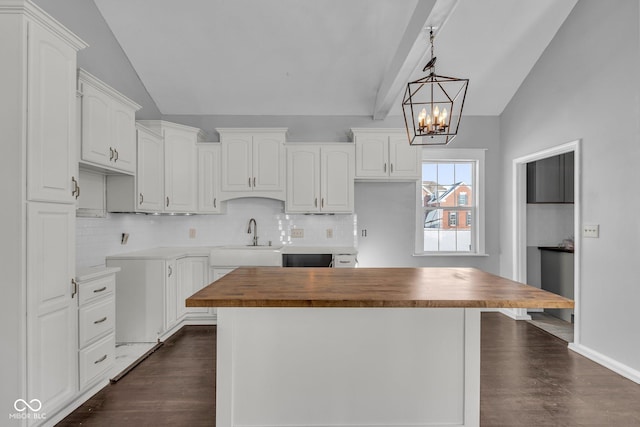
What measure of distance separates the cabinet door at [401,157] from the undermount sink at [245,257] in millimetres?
1783

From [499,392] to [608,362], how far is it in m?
1.20

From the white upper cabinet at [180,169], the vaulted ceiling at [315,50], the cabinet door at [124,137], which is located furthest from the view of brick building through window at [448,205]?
the cabinet door at [124,137]

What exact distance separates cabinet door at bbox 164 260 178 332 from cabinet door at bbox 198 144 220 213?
0.88 m

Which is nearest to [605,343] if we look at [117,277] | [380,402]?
[380,402]

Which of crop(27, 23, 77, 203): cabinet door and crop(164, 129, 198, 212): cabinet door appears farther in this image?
crop(164, 129, 198, 212): cabinet door

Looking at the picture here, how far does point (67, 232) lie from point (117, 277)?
1439 mm

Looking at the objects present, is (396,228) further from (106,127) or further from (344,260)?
(106,127)

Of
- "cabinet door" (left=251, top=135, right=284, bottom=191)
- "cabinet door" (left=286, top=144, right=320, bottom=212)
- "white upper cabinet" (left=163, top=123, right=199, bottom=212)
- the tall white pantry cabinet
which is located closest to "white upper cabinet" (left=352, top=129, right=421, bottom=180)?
"cabinet door" (left=286, top=144, right=320, bottom=212)

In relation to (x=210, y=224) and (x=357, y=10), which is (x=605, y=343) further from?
(x=210, y=224)

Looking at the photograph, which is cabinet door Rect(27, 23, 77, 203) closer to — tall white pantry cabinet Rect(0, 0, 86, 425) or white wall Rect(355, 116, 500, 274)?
tall white pantry cabinet Rect(0, 0, 86, 425)

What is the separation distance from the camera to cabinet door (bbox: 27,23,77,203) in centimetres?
191

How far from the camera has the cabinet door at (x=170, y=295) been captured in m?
3.52

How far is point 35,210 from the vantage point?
6.30 feet

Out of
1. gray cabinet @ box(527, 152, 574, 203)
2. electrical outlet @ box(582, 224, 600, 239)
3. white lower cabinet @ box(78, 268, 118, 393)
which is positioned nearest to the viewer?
white lower cabinet @ box(78, 268, 118, 393)
